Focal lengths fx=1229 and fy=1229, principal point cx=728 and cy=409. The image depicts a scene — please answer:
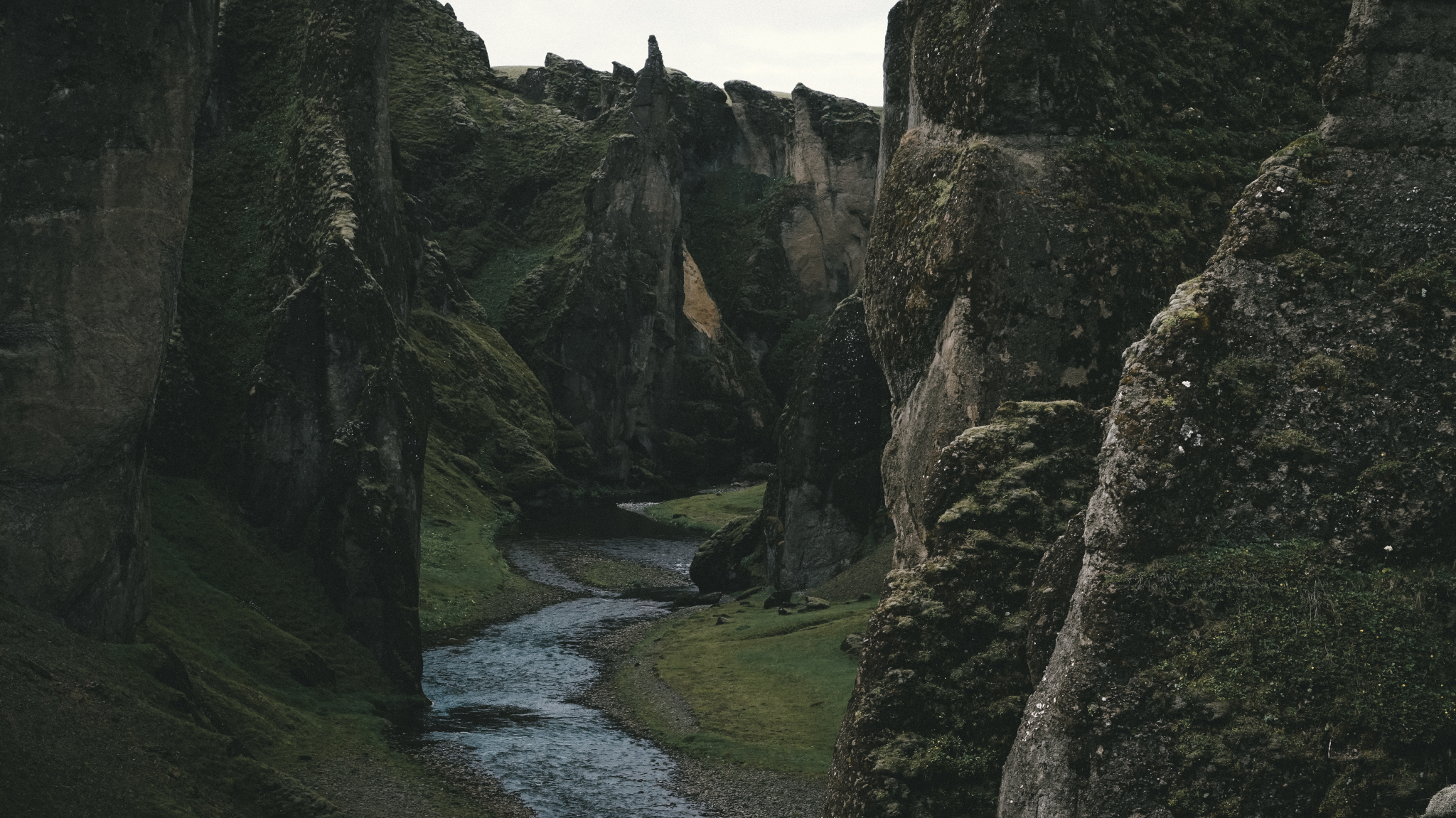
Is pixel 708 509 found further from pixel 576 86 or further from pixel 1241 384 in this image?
pixel 1241 384

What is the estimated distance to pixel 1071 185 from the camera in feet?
75.1

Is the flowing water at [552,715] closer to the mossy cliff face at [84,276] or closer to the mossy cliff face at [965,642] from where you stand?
the mossy cliff face at [84,276]

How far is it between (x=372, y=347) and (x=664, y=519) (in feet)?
148

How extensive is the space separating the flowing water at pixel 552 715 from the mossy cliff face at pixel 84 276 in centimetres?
1002

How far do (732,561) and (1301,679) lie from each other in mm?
47050

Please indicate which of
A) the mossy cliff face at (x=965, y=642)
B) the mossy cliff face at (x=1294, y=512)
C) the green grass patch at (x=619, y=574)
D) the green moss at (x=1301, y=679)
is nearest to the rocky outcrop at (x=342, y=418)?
the green grass patch at (x=619, y=574)

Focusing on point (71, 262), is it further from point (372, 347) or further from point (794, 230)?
point (794, 230)

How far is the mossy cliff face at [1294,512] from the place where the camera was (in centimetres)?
1068

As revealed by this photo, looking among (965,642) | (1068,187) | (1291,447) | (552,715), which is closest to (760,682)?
(552,715)

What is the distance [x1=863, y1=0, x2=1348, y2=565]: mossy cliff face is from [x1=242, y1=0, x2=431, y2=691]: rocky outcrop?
61.2ft

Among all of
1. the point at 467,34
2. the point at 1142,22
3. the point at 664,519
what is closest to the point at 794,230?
the point at 467,34

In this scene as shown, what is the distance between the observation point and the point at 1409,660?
10.6 m

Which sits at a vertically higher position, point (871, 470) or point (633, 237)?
point (633, 237)

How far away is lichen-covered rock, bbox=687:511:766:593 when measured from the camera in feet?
185
